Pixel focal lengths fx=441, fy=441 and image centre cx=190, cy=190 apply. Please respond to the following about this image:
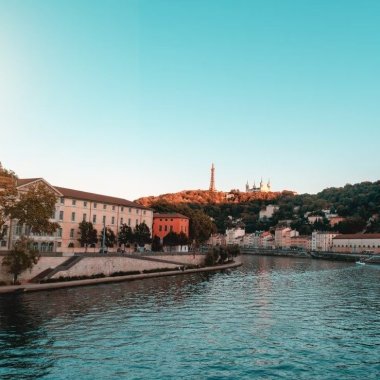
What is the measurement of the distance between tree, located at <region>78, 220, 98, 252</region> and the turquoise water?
90.9 ft

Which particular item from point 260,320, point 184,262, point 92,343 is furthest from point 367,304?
point 184,262

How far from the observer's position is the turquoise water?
2316 centimetres

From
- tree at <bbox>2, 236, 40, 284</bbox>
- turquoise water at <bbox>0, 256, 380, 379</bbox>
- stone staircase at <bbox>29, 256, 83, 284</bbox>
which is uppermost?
tree at <bbox>2, 236, 40, 284</bbox>

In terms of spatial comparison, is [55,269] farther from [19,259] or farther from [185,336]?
[185,336]

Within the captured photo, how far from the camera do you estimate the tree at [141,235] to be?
90.7 metres

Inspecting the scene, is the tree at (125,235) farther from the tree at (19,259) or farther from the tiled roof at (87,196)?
the tree at (19,259)

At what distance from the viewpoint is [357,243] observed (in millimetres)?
181625

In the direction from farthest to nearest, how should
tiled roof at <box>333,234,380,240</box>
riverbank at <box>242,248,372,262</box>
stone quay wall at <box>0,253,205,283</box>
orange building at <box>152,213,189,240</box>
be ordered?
tiled roof at <box>333,234,380,240</box> → riverbank at <box>242,248,372,262</box> → orange building at <box>152,213,189,240</box> → stone quay wall at <box>0,253,205,283</box>

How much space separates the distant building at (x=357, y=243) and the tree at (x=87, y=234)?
12831 centimetres

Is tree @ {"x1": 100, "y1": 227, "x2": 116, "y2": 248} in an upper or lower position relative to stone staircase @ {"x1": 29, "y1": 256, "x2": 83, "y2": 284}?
upper

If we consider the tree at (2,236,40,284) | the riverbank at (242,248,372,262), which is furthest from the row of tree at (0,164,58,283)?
the riverbank at (242,248,372,262)

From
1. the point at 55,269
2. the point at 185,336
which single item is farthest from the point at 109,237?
the point at 185,336

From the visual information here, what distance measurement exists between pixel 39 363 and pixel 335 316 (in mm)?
26392

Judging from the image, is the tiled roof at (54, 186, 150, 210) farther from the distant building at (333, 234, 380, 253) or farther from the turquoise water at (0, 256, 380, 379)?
Answer: the distant building at (333, 234, 380, 253)
